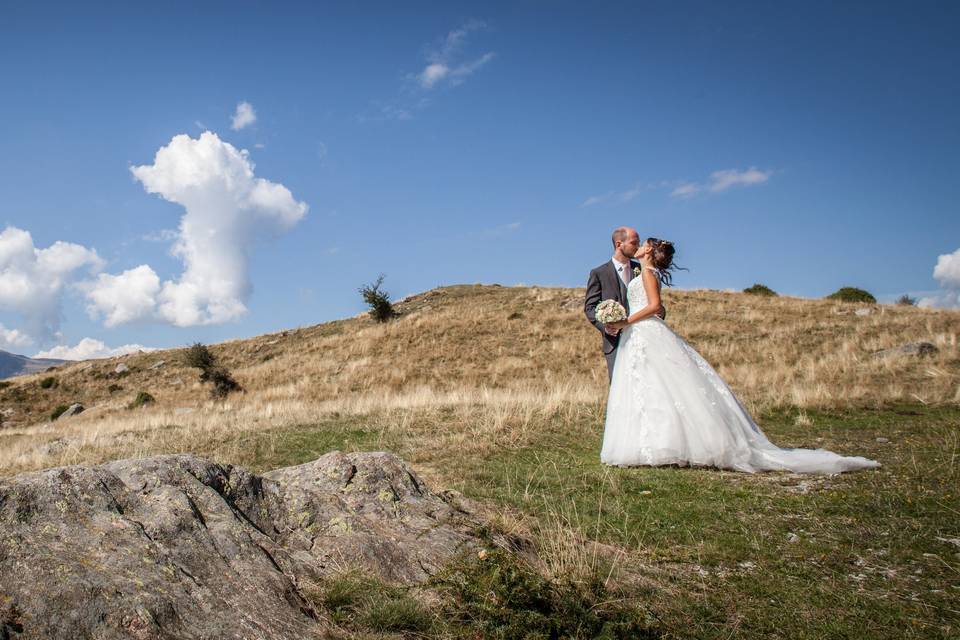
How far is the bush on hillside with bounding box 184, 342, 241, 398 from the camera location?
103 ft

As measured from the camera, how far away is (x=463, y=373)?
28.0 metres

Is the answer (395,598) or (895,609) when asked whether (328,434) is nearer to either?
(395,598)

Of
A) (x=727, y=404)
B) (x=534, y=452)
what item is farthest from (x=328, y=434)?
(x=727, y=404)

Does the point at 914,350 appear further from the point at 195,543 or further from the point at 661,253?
the point at 195,543

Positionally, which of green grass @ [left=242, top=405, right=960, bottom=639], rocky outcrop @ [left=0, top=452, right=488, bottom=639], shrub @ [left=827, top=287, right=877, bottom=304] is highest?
shrub @ [left=827, top=287, right=877, bottom=304]

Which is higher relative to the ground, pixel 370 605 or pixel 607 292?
pixel 607 292

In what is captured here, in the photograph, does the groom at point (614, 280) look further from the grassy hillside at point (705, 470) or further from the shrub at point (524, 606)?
the shrub at point (524, 606)

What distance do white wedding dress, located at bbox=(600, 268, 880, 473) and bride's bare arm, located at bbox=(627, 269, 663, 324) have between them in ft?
0.56

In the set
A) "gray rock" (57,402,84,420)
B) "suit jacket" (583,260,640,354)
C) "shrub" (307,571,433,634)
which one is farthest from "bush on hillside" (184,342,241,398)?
"shrub" (307,571,433,634)

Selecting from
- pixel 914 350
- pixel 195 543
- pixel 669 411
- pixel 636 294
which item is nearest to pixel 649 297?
pixel 636 294

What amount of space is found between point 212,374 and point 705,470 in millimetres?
30638

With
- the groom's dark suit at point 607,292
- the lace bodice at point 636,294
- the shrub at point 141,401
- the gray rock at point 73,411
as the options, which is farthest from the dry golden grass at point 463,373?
the lace bodice at point 636,294

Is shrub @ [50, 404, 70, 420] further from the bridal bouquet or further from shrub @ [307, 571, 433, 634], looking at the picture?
shrub @ [307, 571, 433, 634]

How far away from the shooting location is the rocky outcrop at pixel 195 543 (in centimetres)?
257
